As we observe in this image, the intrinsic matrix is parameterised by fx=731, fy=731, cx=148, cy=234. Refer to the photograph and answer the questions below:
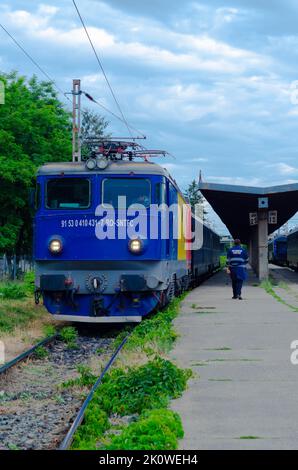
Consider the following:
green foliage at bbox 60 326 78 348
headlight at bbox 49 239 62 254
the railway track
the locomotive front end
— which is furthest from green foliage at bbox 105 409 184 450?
headlight at bbox 49 239 62 254

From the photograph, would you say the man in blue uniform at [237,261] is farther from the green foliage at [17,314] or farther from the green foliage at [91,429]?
the green foliage at [91,429]

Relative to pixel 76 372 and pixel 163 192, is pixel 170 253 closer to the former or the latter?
pixel 163 192

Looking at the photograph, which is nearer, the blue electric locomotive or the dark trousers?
the blue electric locomotive

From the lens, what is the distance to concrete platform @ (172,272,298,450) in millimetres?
5992

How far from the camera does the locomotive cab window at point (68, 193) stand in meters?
14.0

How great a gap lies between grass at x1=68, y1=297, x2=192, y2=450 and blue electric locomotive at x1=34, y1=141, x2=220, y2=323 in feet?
8.80

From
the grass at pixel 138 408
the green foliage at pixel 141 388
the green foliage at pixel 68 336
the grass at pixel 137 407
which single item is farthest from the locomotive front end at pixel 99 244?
the green foliage at pixel 141 388

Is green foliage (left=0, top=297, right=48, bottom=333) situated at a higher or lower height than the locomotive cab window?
lower

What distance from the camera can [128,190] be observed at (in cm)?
1386

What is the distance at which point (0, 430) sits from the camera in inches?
269

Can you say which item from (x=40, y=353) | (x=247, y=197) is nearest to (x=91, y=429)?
(x=40, y=353)

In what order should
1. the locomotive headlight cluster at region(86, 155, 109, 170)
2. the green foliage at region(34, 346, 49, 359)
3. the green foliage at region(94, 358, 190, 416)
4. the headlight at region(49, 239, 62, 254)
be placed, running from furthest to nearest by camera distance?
the locomotive headlight cluster at region(86, 155, 109, 170) → the headlight at region(49, 239, 62, 254) → the green foliage at region(34, 346, 49, 359) → the green foliage at region(94, 358, 190, 416)

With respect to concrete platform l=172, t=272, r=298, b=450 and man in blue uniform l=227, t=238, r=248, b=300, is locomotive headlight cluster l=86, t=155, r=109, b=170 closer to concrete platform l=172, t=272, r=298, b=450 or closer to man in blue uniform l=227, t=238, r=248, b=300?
concrete platform l=172, t=272, r=298, b=450

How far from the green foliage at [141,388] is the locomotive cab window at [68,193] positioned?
5744 mm
